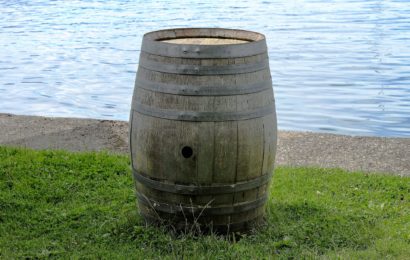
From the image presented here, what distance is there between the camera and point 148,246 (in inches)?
196

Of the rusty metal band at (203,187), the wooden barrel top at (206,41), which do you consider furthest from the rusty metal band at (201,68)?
the rusty metal band at (203,187)

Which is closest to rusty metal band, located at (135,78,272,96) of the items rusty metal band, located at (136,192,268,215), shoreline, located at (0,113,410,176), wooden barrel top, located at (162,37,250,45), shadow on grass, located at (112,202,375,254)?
wooden barrel top, located at (162,37,250,45)

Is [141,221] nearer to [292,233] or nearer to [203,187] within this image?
[203,187]

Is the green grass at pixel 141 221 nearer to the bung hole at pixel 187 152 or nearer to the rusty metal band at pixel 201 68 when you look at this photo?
the bung hole at pixel 187 152

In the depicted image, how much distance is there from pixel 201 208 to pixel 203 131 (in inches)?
23.4

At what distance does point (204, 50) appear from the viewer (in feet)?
15.5

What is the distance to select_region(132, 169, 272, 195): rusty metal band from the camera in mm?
4871

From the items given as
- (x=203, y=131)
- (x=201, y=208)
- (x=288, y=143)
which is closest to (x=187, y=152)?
(x=203, y=131)

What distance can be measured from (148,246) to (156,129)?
87cm

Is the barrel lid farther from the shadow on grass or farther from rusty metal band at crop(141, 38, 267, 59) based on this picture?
the shadow on grass

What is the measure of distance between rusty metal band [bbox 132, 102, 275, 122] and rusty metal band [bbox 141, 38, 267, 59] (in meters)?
0.39

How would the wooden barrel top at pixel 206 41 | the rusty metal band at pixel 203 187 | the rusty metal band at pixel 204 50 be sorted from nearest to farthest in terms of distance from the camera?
the rusty metal band at pixel 204 50
the rusty metal band at pixel 203 187
the wooden barrel top at pixel 206 41

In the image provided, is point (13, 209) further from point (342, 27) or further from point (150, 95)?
point (342, 27)

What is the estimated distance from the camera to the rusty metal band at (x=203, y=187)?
4.87 m
